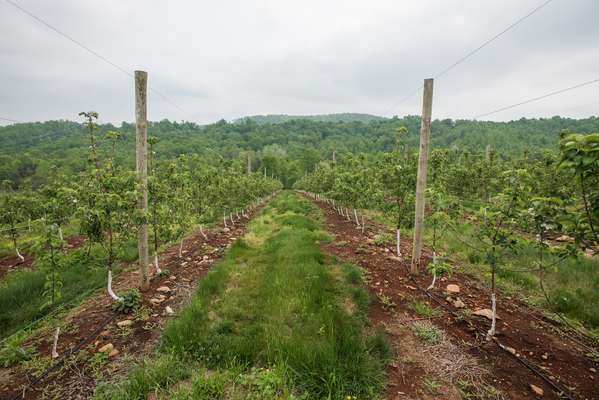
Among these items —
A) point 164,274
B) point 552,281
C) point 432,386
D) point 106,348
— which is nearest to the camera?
point 432,386

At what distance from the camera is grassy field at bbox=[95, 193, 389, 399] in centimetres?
340

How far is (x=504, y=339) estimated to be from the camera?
4.57m

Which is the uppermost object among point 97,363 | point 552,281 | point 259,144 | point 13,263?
point 259,144

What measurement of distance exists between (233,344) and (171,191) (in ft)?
19.8

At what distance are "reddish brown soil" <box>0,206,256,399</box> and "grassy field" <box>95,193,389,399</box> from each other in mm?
492

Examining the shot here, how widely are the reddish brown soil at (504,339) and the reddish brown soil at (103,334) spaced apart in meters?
4.36

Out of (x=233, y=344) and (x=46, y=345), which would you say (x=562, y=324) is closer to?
Result: (x=233, y=344)

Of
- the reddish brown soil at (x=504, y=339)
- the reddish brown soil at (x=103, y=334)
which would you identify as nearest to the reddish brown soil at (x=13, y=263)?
the reddish brown soil at (x=103, y=334)

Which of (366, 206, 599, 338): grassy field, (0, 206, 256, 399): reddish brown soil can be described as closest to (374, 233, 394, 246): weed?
(366, 206, 599, 338): grassy field

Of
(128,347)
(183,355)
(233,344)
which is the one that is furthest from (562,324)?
(128,347)

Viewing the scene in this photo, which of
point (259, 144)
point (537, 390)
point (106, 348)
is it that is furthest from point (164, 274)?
point (259, 144)

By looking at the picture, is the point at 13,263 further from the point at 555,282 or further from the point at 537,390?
the point at 555,282

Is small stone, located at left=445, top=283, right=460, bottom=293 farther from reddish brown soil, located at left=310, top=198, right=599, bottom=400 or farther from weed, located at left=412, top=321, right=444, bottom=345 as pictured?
weed, located at left=412, top=321, right=444, bottom=345

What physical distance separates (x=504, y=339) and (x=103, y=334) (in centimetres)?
742
